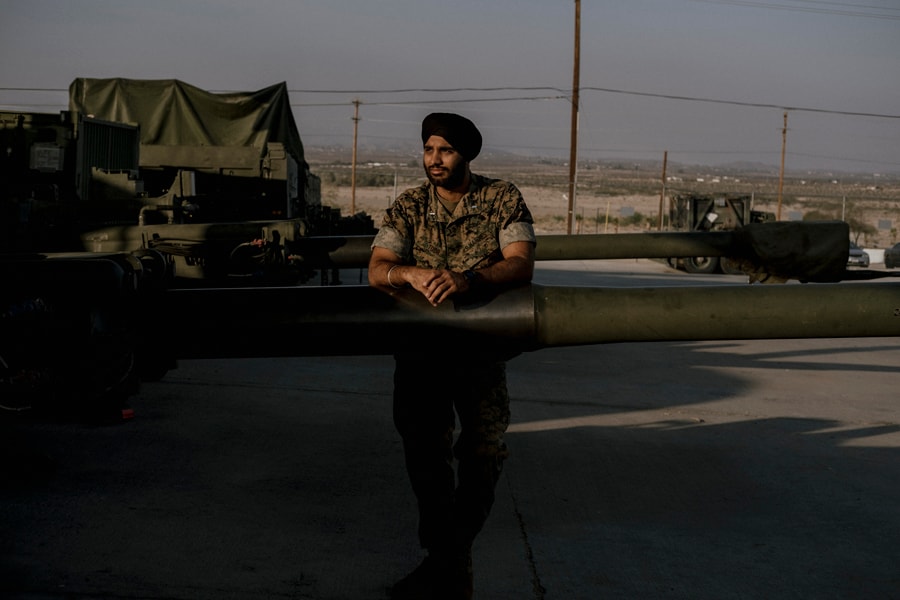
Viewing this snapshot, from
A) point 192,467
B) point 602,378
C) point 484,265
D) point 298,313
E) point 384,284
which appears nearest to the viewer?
point 298,313

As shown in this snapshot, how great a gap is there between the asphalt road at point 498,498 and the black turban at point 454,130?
83 centimetres

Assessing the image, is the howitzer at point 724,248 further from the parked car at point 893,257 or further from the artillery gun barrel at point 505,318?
the parked car at point 893,257

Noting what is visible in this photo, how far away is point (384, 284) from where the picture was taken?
375 centimetres

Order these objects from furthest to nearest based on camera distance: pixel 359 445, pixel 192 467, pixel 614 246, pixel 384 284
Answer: pixel 614 246
pixel 359 445
pixel 192 467
pixel 384 284

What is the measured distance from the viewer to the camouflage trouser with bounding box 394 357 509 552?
4.12 meters

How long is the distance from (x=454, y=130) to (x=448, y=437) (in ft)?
3.81

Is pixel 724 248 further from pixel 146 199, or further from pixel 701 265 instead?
pixel 701 265

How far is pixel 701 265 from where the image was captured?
29.5 m

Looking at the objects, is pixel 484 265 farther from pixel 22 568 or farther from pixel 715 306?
pixel 22 568

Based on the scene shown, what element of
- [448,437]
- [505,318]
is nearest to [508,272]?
[505,318]

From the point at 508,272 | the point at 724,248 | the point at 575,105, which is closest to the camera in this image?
the point at 508,272

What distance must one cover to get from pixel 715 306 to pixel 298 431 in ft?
13.7

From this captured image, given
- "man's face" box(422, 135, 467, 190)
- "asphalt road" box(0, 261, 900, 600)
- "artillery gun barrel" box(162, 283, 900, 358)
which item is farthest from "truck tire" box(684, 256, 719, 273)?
"artillery gun barrel" box(162, 283, 900, 358)

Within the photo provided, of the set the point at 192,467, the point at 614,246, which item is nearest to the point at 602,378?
the point at 614,246
